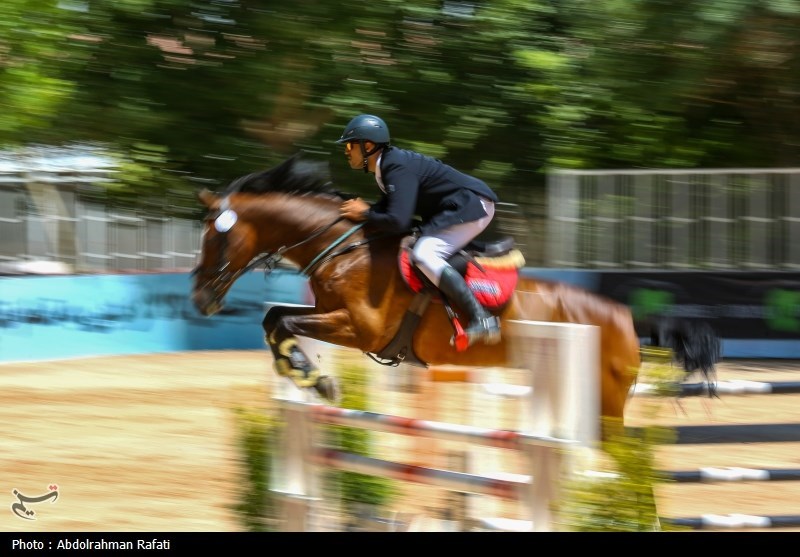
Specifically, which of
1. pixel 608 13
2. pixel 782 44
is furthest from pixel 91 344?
pixel 782 44

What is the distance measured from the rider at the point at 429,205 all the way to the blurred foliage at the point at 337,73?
750cm

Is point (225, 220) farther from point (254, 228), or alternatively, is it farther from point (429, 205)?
point (429, 205)

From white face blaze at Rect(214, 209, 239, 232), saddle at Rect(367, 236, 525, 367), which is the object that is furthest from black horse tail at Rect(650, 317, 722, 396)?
white face blaze at Rect(214, 209, 239, 232)

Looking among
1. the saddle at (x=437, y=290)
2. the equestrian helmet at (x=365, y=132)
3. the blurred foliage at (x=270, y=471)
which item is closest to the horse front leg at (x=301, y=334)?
the blurred foliage at (x=270, y=471)

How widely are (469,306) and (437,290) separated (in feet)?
0.79

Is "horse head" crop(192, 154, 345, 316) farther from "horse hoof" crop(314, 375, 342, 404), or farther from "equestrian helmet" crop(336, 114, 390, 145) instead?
"horse hoof" crop(314, 375, 342, 404)

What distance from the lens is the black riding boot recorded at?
17.4 feet

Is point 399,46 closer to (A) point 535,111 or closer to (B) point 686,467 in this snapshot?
(A) point 535,111

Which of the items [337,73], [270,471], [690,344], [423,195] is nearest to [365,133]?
[423,195]

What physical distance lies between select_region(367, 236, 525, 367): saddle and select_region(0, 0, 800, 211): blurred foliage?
7561mm

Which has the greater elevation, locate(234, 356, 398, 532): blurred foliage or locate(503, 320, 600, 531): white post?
locate(503, 320, 600, 531): white post
